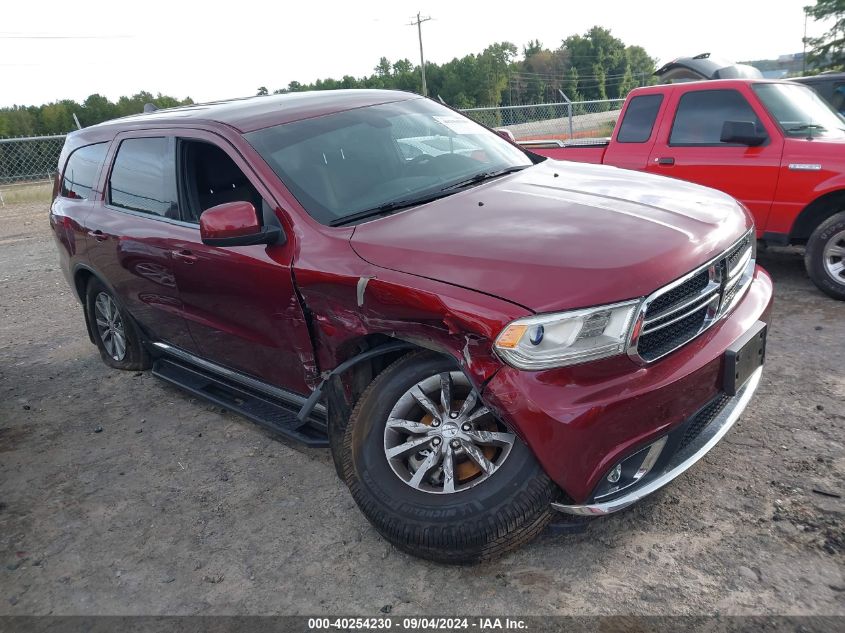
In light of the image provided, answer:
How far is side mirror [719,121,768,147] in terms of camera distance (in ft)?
17.8

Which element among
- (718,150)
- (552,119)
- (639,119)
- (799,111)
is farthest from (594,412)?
(552,119)

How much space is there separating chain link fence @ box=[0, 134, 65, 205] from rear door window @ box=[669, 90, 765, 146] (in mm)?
16522

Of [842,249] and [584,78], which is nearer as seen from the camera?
[842,249]

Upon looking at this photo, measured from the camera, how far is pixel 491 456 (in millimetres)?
2555

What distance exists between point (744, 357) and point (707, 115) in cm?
409

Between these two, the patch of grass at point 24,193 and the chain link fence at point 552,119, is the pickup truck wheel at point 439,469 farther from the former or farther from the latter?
the patch of grass at point 24,193

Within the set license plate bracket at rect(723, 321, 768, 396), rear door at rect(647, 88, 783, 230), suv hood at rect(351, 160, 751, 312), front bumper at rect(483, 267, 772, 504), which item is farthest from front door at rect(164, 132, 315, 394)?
rear door at rect(647, 88, 783, 230)

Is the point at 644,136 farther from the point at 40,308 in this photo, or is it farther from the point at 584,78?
the point at 584,78

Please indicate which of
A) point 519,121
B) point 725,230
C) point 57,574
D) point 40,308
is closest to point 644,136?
point 725,230

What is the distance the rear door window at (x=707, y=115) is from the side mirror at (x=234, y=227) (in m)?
4.44

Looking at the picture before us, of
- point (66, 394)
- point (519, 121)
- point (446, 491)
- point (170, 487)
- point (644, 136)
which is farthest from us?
point (519, 121)

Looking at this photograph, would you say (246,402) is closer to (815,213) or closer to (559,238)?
(559,238)

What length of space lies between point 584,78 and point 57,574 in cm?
10626

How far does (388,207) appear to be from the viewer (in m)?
3.07
